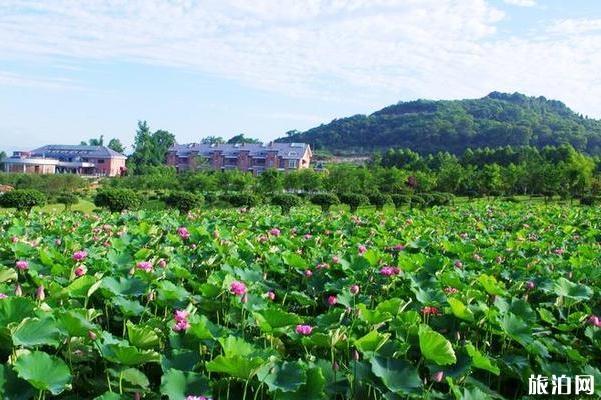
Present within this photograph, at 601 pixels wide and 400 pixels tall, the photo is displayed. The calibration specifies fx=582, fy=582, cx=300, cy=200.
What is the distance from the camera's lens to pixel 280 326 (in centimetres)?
246

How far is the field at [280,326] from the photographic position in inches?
81.4

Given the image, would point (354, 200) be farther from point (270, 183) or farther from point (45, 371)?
point (45, 371)

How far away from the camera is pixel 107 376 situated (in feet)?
6.93

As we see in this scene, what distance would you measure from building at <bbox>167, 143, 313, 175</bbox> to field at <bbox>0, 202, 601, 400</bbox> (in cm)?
6886

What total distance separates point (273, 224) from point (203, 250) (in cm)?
290

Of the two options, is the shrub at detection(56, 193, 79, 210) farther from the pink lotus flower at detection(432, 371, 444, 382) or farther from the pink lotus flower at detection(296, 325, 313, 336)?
the pink lotus flower at detection(432, 371, 444, 382)

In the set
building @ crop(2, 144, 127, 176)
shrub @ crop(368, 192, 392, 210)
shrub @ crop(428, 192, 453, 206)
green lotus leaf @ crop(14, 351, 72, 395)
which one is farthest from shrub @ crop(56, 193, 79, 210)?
building @ crop(2, 144, 127, 176)

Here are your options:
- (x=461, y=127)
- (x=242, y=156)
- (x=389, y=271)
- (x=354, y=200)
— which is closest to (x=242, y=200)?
(x=354, y=200)

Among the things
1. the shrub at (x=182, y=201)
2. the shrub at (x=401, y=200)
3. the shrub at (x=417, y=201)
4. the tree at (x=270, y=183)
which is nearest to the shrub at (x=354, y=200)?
the shrub at (x=401, y=200)

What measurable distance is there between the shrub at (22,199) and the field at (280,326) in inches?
609

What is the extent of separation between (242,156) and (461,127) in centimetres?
4469

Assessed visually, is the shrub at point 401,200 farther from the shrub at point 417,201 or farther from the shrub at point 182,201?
the shrub at point 182,201

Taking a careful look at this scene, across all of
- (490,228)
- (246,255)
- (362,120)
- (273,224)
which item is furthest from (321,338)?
(362,120)

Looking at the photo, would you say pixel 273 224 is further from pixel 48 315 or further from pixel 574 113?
pixel 574 113
